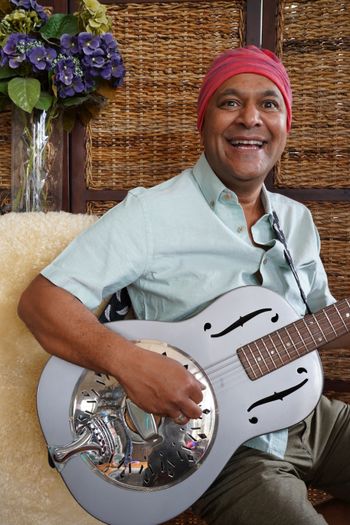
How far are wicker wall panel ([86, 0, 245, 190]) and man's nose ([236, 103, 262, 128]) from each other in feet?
1.85

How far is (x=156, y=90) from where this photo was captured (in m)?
1.93

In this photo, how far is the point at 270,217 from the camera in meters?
1.44

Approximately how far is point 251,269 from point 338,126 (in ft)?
2.37

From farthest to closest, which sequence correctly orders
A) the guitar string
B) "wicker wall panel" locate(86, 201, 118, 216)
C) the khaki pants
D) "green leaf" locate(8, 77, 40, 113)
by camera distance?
"wicker wall panel" locate(86, 201, 118, 216) < "green leaf" locate(8, 77, 40, 113) < the guitar string < the khaki pants

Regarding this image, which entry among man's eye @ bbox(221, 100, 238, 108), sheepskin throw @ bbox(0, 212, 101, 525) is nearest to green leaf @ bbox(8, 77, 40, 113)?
sheepskin throw @ bbox(0, 212, 101, 525)

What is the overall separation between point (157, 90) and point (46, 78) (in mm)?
328

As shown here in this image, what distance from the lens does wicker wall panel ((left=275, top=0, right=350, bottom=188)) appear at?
1858 mm

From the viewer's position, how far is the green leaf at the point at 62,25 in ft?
6.02

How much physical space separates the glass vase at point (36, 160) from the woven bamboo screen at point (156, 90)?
5.4 inches

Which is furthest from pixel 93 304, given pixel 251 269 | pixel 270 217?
pixel 270 217

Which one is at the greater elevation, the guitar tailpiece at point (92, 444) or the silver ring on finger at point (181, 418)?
the silver ring on finger at point (181, 418)

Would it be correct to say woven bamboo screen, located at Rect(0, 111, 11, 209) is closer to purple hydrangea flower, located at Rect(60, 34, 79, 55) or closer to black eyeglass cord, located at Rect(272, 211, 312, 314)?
purple hydrangea flower, located at Rect(60, 34, 79, 55)

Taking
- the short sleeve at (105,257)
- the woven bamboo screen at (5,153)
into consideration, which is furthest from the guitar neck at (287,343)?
the woven bamboo screen at (5,153)

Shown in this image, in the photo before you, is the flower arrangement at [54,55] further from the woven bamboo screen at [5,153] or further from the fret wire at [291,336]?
the fret wire at [291,336]
